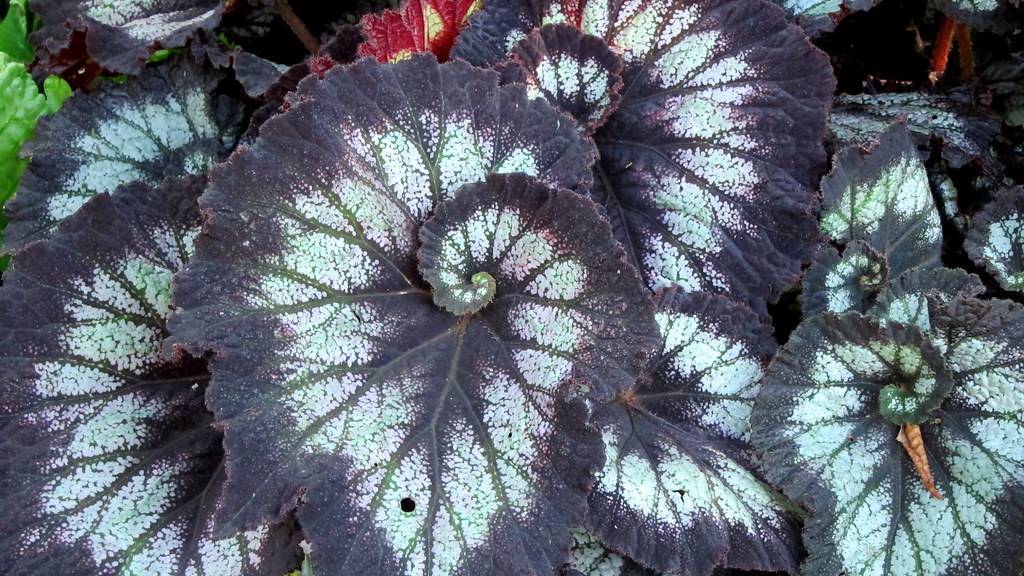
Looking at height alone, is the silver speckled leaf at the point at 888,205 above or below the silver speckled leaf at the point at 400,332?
above

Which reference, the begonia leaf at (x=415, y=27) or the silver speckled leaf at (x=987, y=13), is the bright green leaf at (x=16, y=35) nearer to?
the begonia leaf at (x=415, y=27)

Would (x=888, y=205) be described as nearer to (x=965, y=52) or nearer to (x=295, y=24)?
(x=965, y=52)

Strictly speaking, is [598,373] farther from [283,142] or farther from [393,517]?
[283,142]

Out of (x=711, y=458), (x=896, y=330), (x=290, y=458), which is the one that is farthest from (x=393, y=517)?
(x=896, y=330)

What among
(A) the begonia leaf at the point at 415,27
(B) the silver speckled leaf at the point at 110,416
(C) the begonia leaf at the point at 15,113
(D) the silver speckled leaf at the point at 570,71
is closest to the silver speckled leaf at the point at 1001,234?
(D) the silver speckled leaf at the point at 570,71

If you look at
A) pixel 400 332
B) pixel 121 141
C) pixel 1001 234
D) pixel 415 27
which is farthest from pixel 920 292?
pixel 121 141

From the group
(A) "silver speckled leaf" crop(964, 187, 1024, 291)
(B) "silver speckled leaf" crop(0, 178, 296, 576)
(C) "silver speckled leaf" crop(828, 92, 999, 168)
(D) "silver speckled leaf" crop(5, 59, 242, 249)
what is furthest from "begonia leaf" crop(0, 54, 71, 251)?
(A) "silver speckled leaf" crop(964, 187, 1024, 291)
